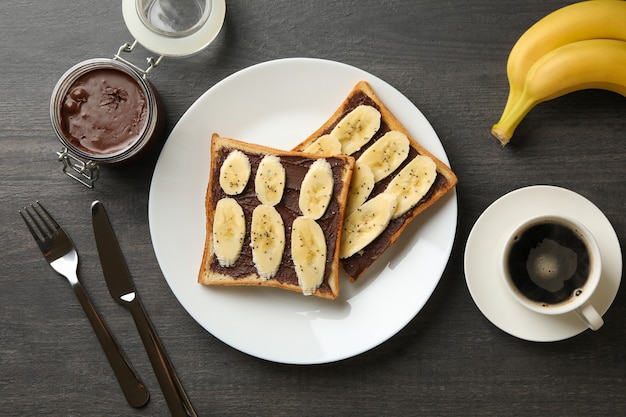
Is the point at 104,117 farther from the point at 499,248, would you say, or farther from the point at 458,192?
the point at 499,248

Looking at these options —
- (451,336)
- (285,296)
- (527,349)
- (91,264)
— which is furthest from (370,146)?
(91,264)

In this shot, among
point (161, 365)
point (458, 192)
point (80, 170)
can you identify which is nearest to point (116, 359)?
point (161, 365)

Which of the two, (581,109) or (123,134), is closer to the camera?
(123,134)

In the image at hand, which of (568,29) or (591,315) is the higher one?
(568,29)

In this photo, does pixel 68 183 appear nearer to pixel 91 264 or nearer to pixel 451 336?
pixel 91 264

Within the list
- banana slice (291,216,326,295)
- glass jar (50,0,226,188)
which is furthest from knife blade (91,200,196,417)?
banana slice (291,216,326,295)

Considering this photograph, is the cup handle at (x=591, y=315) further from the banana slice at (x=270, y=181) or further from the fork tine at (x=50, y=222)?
the fork tine at (x=50, y=222)

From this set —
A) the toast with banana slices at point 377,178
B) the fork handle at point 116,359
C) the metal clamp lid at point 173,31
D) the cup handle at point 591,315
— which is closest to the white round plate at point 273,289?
the toast with banana slices at point 377,178
